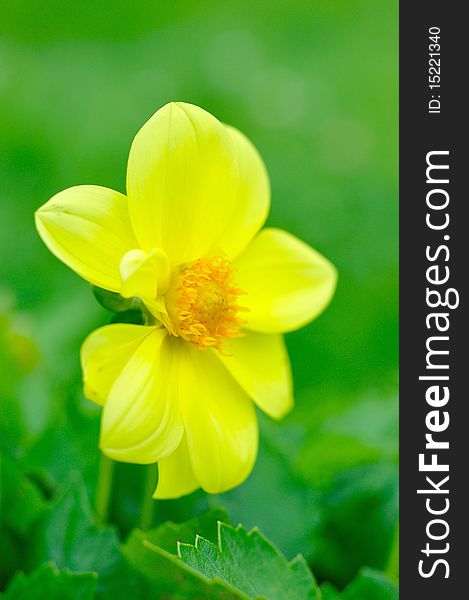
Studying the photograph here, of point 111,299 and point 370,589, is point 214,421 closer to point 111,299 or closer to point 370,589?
point 111,299

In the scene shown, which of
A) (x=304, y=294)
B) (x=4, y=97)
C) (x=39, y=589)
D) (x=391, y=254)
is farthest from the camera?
(x=4, y=97)

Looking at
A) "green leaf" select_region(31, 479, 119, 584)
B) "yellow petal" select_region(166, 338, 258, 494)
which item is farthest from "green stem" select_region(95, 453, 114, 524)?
"yellow petal" select_region(166, 338, 258, 494)

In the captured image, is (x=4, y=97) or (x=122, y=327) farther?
(x=4, y=97)

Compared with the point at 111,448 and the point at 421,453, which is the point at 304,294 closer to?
the point at 421,453

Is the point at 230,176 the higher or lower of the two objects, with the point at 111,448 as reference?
higher

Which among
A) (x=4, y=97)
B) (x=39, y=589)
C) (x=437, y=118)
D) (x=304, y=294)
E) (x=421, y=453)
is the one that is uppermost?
(x=4, y=97)

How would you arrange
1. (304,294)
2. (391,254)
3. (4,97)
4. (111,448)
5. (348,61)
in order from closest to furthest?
1. (111,448)
2. (304,294)
3. (391,254)
4. (4,97)
5. (348,61)

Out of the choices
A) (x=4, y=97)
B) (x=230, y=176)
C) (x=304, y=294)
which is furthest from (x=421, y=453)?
(x=4, y=97)

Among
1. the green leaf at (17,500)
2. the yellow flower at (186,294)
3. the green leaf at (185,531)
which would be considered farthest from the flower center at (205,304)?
the green leaf at (17,500)
